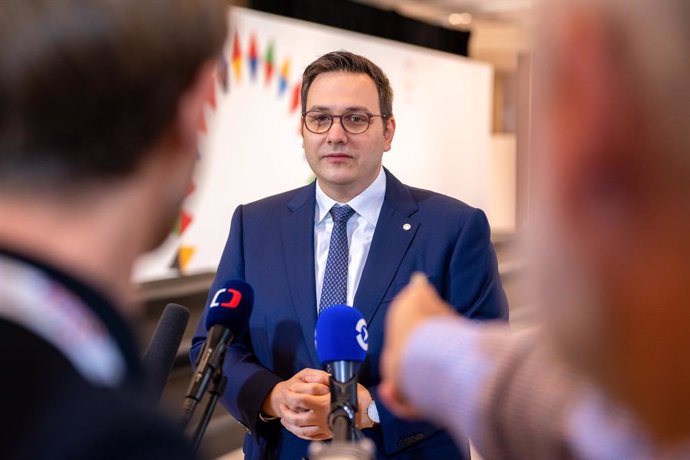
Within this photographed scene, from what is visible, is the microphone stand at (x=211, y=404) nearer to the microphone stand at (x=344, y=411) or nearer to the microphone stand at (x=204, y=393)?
the microphone stand at (x=204, y=393)

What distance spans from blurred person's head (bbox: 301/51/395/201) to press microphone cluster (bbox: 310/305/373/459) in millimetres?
570

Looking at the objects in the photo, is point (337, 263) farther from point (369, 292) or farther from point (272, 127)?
point (272, 127)

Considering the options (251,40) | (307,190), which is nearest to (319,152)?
(307,190)

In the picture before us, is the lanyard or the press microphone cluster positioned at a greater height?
the lanyard

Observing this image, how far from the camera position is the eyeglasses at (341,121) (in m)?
2.08

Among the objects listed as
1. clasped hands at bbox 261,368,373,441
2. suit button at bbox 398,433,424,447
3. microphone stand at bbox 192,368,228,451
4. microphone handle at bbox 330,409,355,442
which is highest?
microphone stand at bbox 192,368,228,451

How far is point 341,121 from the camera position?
2.07 m

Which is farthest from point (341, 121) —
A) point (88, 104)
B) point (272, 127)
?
point (272, 127)

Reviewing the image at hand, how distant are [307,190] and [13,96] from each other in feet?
5.08

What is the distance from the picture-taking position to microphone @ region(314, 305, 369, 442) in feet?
4.02

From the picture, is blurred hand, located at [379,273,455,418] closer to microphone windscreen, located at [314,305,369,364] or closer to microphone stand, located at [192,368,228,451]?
microphone stand, located at [192,368,228,451]

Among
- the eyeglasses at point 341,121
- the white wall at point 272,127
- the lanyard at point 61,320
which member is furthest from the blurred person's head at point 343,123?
the lanyard at point 61,320

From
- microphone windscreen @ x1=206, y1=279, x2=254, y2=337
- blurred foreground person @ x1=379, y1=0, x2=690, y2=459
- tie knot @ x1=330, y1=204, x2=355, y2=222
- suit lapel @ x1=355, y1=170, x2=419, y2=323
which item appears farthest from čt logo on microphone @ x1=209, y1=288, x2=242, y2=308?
blurred foreground person @ x1=379, y1=0, x2=690, y2=459

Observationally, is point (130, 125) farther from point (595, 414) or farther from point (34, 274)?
point (595, 414)
